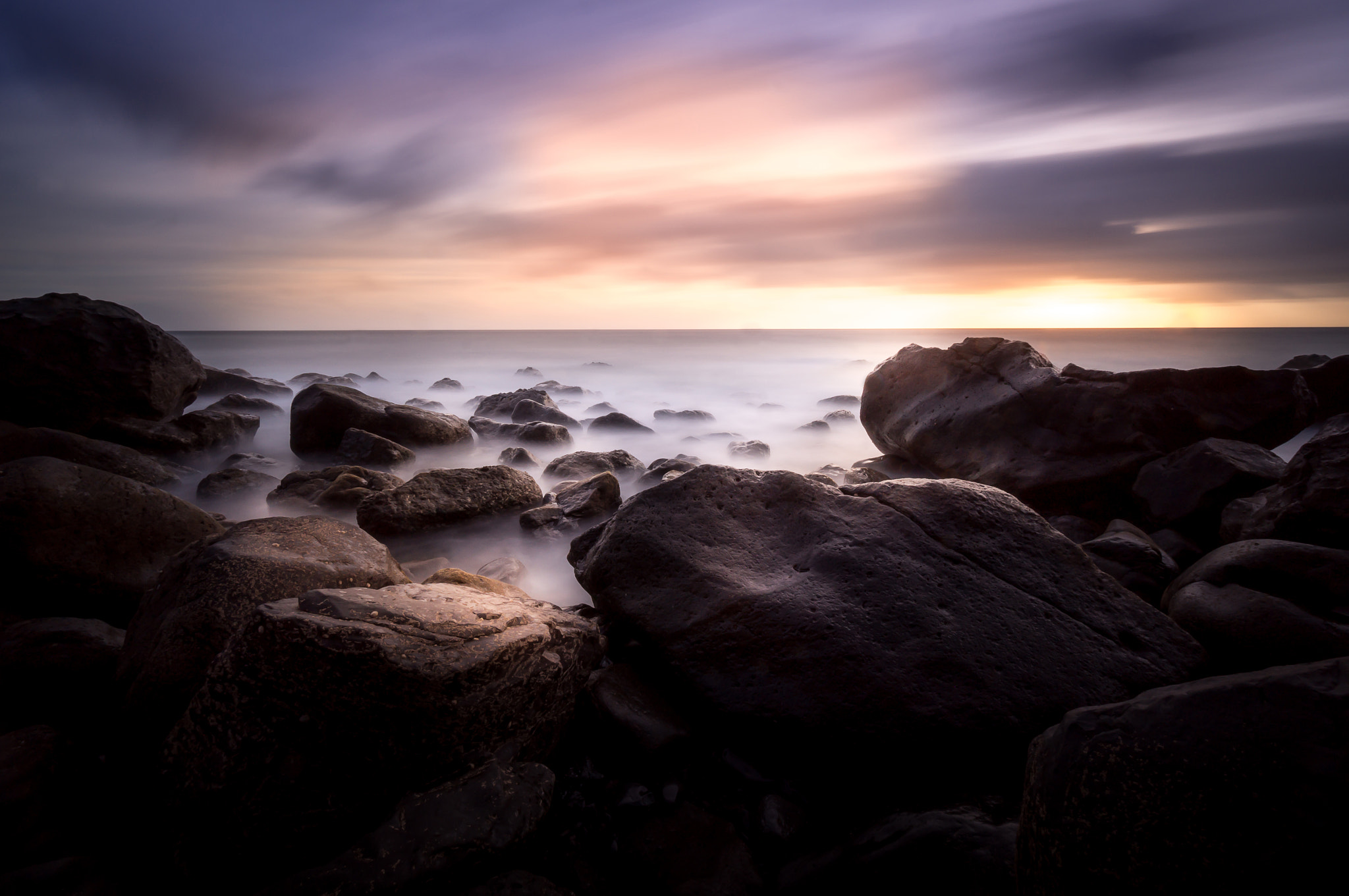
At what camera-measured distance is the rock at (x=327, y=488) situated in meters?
6.07

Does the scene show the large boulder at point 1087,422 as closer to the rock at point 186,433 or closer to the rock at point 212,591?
the rock at point 212,591

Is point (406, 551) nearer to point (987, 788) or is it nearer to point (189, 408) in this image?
point (987, 788)

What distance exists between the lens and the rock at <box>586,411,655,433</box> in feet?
39.3

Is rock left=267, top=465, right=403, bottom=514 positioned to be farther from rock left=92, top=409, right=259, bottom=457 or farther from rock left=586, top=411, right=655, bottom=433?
rock left=586, top=411, right=655, bottom=433

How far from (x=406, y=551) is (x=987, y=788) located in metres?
4.61

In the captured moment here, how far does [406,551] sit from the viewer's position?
5.36 m

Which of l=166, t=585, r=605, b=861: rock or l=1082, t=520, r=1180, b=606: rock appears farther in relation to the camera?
l=1082, t=520, r=1180, b=606: rock

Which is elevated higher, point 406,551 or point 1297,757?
point 1297,757

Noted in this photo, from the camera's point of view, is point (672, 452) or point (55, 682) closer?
point (55, 682)

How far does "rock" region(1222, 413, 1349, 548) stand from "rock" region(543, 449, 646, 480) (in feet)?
18.6

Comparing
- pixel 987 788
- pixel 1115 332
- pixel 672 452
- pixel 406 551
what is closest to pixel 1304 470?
pixel 987 788

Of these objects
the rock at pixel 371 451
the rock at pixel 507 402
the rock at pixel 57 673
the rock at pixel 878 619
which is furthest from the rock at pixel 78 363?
the rock at pixel 878 619

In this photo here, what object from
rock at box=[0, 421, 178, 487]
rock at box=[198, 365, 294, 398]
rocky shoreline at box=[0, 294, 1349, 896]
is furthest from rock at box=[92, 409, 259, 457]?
rock at box=[198, 365, 294, 398]

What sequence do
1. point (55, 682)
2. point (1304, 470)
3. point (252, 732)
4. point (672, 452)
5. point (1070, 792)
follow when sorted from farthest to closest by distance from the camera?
1. point (672, 452)
2. point (1304, 470)
3. point (55, 682)
4. point (252, 732)
5. point (1070, 792)
